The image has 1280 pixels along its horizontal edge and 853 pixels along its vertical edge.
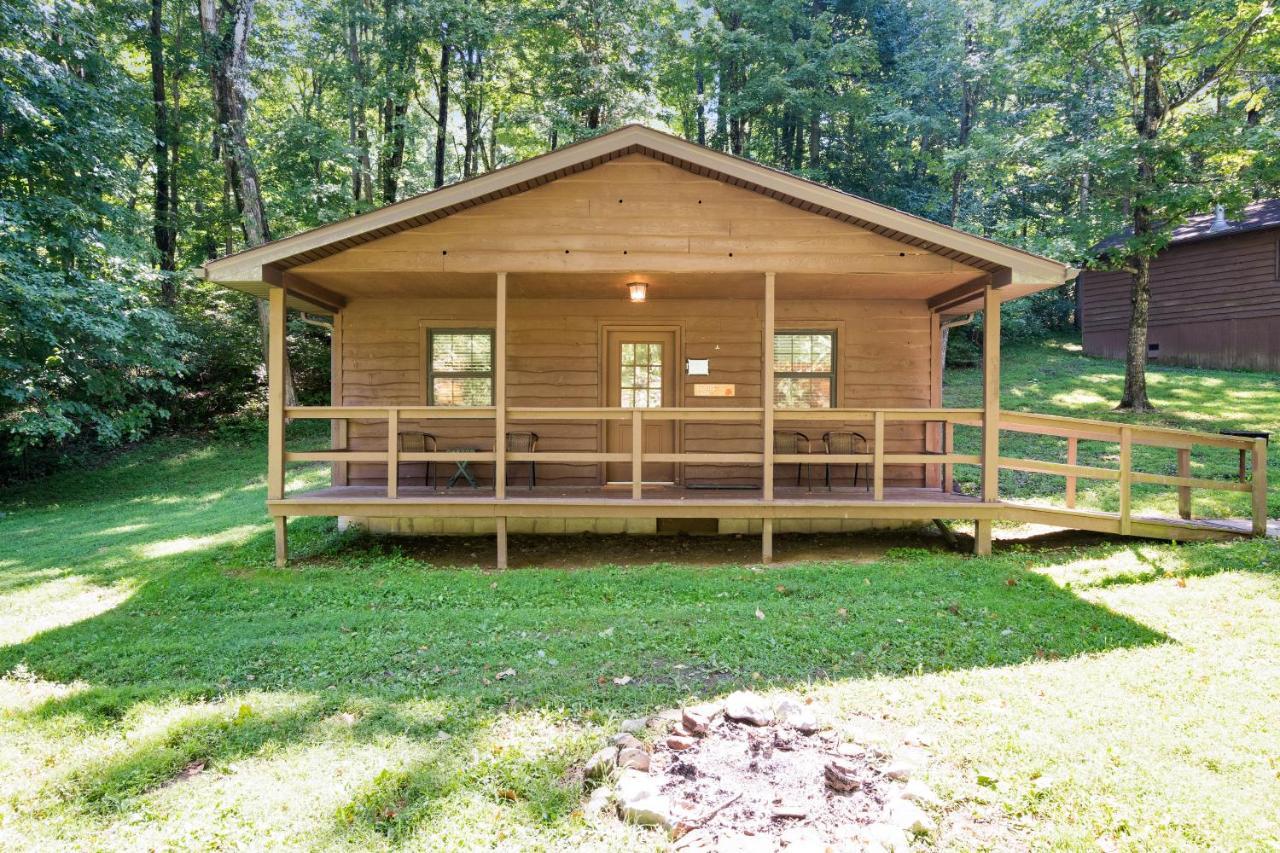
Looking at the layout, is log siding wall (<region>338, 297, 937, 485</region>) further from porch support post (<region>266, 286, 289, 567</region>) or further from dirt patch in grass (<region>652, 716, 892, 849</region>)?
dirt patch in grass (<region>652, 716, 892, 849</region>)

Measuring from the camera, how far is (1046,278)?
691 cm

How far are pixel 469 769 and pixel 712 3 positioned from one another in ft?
83.1

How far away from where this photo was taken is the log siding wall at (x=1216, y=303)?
1748 centimetres

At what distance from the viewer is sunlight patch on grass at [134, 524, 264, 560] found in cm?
800

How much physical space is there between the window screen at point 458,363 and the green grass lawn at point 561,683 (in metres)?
2.37

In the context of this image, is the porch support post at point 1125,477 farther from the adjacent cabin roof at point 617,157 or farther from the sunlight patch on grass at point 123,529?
the sunlight patch on grass at point 123,529

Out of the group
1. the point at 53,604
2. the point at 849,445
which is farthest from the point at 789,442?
the point at 53,604

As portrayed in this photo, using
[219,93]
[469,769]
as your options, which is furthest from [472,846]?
[219,93]

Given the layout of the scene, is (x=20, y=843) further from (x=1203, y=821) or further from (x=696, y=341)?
(x=696, y=341)

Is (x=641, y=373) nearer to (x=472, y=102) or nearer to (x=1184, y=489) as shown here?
(x=1184, y=489)

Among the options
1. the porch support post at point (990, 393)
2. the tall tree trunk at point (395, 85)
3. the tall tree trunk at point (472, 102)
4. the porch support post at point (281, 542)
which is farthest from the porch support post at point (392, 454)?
the tall tree trunk at point (472, 102)

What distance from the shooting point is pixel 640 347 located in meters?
9.20

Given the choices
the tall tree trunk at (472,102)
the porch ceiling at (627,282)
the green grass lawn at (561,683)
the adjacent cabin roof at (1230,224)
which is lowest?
the green grass lawn at (561,683)

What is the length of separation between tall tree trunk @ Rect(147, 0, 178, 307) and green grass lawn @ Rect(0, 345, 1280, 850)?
1359 cm
